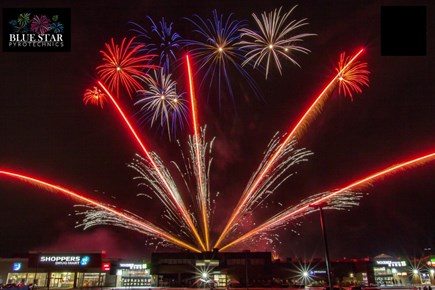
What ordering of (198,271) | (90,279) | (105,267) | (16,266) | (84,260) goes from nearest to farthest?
(16,266)
(84,260)
(90,279)
(105,267)
(198,271)

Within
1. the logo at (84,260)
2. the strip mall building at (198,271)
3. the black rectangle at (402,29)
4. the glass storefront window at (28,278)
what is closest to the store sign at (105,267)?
the strip mall building at (198,271)

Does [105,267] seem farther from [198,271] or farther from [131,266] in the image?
[198,271]

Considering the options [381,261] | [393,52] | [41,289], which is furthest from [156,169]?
[381,261]

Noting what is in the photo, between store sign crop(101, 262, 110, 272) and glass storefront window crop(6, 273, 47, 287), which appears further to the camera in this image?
store sign crop(101, 262, 110, 272)

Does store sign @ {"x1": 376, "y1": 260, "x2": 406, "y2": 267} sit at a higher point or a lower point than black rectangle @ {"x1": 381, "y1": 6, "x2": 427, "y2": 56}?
lower

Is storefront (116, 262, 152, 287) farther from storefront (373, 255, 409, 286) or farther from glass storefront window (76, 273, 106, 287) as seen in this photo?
storefront (373, 255, 409, 286)

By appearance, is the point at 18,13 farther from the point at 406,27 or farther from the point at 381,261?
the point at 381,261

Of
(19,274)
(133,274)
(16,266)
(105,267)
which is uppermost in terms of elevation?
(16,266)

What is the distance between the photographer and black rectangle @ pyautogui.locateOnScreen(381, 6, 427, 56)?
22.2 metres

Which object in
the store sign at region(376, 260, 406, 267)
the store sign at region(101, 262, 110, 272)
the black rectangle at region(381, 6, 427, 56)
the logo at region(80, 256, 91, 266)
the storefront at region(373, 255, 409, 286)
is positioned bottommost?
the storefront at region(373, 255, 409, 286)

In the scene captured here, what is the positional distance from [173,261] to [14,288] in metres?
34.1

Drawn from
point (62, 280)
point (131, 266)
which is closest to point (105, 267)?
point (131, 266)

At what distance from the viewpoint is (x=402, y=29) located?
74.3 feet

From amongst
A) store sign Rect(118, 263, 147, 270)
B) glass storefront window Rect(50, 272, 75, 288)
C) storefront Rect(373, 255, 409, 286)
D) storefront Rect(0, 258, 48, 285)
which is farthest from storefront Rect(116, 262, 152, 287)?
storefront Rect(373, 255, 409, 286)
